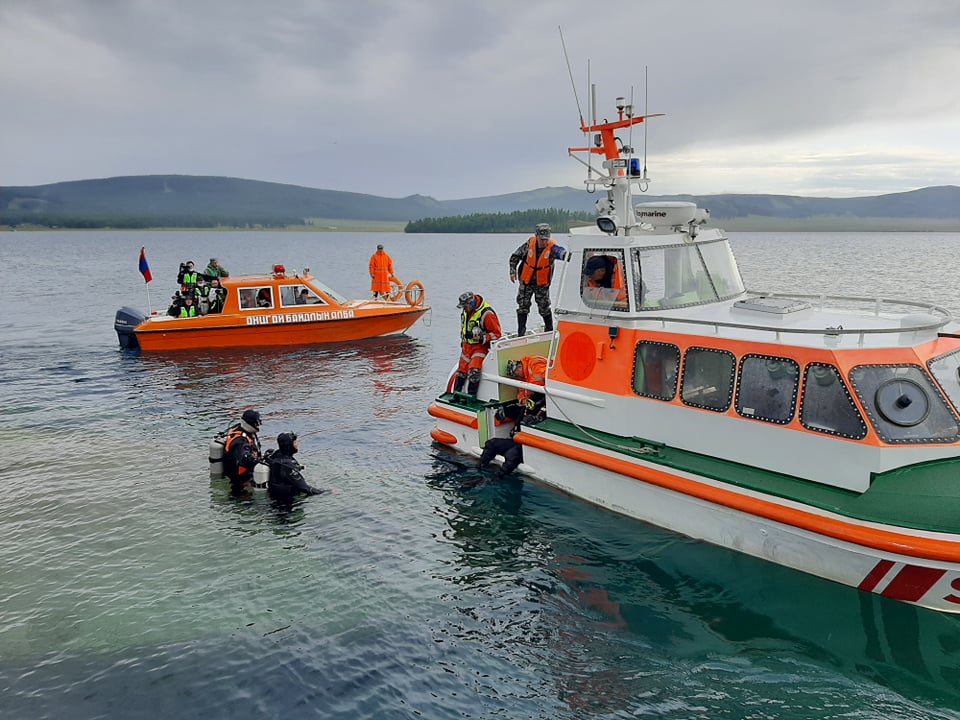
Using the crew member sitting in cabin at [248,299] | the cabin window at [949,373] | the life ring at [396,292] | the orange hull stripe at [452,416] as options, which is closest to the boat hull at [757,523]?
the orange hull stripe at [452,416]

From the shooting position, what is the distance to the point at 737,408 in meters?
7.45

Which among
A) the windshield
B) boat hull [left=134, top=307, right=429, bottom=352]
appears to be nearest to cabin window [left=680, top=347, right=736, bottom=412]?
the windshield

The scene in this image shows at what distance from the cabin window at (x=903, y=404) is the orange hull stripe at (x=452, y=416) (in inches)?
212

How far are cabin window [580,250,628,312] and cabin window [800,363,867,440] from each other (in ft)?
7.97

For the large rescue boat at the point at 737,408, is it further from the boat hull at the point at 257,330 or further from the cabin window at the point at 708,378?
the boat hull at the point at 257,330

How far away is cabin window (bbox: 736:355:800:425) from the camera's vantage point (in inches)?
278

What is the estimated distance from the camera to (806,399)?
693cm

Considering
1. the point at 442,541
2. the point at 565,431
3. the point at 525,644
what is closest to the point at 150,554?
the point at 442,541

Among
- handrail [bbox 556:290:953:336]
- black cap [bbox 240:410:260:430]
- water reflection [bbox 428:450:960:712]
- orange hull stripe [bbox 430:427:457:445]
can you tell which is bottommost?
water reflection [bbox 428:450:960:712]

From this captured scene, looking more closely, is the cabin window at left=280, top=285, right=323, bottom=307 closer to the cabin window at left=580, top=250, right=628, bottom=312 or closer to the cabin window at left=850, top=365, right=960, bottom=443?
the cabin window at left=580, top=250, right=628, bottom=312

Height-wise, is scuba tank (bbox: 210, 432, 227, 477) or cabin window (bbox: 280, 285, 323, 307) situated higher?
cabin window (bbox: 280, 285, 323, 307)

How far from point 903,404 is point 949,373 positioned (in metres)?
0.88

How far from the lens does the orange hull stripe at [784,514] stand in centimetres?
586

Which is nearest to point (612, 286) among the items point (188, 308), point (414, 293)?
point (414, 293)
